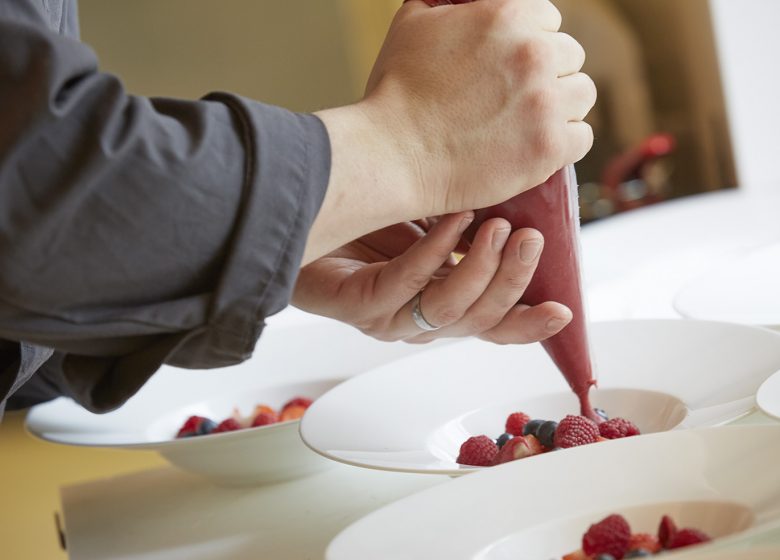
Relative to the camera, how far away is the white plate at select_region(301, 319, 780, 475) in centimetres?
71

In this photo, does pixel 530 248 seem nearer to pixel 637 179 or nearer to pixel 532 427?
pixel 532 427

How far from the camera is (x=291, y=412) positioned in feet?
3.36

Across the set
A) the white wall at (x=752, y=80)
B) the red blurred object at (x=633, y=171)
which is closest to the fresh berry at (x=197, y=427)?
the white wall at (x=752, y=80)

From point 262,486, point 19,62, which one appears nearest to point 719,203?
point 262,486

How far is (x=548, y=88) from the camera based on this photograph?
601 millimetres

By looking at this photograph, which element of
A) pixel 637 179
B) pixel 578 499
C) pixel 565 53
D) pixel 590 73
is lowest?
pixel 637 179

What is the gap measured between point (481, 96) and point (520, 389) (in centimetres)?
33

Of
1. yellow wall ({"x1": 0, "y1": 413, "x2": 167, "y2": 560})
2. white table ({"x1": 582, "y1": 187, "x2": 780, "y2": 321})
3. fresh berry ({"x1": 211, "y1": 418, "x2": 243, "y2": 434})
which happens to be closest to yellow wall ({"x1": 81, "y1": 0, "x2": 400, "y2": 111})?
yellow wall ({"x1": 0, "y1": 413, "x2": 167, "y2": 560})

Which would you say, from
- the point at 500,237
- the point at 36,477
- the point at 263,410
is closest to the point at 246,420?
the point at 263,410

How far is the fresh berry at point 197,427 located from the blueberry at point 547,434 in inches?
14.9

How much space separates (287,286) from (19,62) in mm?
169

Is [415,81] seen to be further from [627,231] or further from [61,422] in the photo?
[627,231]

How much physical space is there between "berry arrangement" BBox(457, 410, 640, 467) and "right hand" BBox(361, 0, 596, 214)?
0.17 metres

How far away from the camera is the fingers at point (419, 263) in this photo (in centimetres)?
66
